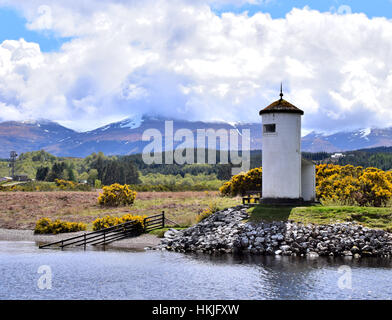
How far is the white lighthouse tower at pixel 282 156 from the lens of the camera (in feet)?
124

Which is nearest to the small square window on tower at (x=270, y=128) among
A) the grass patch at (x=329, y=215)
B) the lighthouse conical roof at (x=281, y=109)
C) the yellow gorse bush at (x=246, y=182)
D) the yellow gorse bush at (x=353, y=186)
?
the lighthouse conical roof at (x=281, y=109)

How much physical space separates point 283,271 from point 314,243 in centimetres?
635

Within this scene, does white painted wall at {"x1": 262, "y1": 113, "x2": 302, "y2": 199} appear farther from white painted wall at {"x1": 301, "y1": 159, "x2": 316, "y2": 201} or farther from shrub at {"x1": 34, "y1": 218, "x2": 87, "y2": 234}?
shrub at {"x1": 34, "y1": 218, "x2": 87, "y2": 234}

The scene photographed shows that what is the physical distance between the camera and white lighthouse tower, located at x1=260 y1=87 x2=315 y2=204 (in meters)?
37.7

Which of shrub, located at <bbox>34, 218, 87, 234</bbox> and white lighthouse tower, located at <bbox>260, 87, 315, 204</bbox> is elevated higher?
white lighthouse tower, located at <bbox>260, 87, 315, 204</bbox>

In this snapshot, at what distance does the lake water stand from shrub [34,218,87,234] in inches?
500

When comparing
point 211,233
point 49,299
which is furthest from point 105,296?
point 211,233

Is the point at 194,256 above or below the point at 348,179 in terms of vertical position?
below

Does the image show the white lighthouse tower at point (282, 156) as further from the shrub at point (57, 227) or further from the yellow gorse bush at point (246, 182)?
the shrub at point (57, 227)

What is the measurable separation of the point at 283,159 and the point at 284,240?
6.58 m

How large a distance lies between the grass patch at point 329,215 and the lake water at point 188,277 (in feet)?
14.2

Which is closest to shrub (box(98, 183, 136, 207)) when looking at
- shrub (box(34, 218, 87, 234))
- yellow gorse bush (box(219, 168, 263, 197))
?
yellow gorse bush (box(219, 168, 263, 197))
